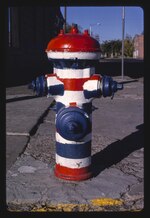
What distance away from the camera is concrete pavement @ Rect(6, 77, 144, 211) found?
314 cm

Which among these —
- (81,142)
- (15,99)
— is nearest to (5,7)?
(81,142)

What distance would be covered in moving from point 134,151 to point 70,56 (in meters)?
1.92

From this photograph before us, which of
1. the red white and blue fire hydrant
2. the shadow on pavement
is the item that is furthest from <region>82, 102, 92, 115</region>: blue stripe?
the shadow on pavement

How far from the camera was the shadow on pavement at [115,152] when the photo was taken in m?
4.13

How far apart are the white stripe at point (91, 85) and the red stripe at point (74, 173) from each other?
0.83 metres

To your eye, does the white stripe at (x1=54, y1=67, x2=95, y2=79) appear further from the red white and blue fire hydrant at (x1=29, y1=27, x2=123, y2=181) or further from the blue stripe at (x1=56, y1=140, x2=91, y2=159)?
the blue stripe at (x1=56, y1=140, x2=91, y2=159)

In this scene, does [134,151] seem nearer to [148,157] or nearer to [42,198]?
[42,198]

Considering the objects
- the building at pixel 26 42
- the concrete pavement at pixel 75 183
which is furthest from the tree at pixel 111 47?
the concrete pavement at pixel 75 183

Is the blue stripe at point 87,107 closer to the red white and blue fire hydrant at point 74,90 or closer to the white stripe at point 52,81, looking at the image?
the red white and blue fire hydrant at point 74,90

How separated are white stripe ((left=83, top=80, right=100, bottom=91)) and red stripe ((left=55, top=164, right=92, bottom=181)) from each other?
83 centimetres

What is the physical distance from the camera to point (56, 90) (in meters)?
3.55

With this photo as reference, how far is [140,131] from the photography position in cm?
604

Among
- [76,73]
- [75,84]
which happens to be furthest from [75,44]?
[75,84]

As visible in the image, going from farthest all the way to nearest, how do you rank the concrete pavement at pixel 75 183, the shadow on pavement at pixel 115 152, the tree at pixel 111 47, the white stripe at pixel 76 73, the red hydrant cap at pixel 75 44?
the tree at pixel 111 47, the shadow on pavement at pixel 115 152, the white stripe at pixel 76 73, the red hydrant cap at pixel 75 44, the concrete pavement at pixel 75 183
